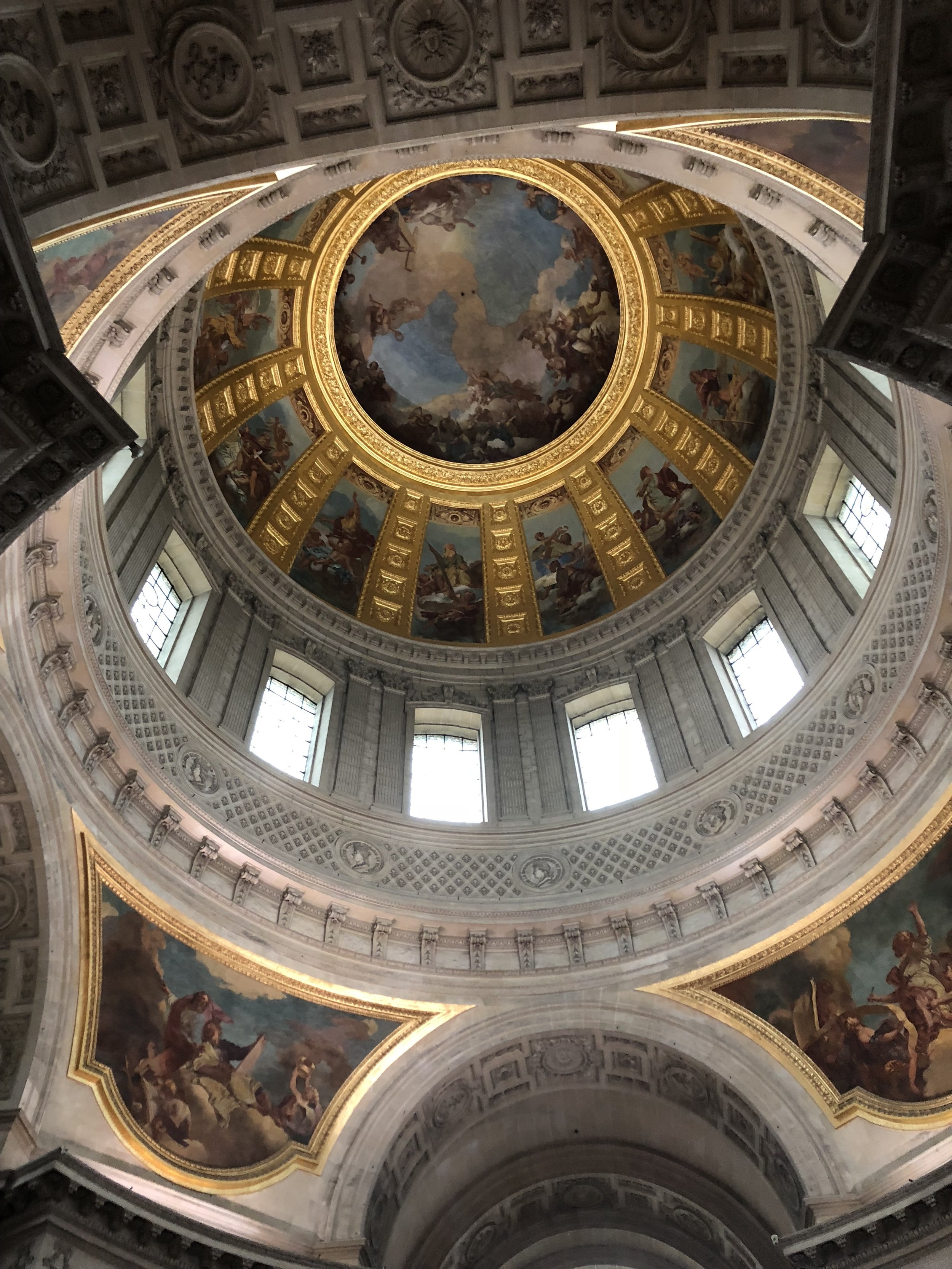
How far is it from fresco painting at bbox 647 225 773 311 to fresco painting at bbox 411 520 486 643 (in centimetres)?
744

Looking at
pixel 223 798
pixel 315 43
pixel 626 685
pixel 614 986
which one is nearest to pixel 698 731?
pixel 626 685

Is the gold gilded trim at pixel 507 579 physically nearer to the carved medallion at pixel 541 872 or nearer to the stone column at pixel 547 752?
the stone column at pixel 547 752

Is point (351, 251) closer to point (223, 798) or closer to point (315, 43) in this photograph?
point (223, 798)

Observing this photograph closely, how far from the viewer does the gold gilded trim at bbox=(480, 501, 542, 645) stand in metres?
24.2

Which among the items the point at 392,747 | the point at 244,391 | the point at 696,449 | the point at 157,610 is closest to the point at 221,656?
the point at 157,610

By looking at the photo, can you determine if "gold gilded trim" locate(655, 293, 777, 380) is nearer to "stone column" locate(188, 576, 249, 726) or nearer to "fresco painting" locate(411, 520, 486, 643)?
"fresco painting" locate(411, 520, 486, 643)

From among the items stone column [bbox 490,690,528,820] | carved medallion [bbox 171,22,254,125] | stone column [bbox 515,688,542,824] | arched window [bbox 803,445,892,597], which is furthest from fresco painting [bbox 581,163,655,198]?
carved medallion [bbox 171,22,254,125]

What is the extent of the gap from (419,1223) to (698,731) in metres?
9.10

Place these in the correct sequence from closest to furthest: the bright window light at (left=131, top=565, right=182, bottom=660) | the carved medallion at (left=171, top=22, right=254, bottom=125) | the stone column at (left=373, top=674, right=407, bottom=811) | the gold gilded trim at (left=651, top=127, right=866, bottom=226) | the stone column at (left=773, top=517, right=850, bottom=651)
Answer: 1. the carved medallion at (left=171, top=22, right=254, bottom=125)
2. the gold gilded trim at (left=651, top=127, right=866, bottom=226)
3. the stone column at (left=773, top=517, right=850, bottom=651)
4. the bright window light at (left=131, top=565, right=182, bottom=660)
5. the stone column at (left=373, top=674, right=407, bottom=811)

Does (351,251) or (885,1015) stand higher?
(351,251)

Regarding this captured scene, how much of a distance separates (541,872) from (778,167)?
11659 millimetres

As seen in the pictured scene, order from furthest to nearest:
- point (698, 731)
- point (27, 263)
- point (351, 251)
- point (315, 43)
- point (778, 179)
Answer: point (351, 251)
point (698, 731)
point (778, 179)
point (315, 43)
point (27, 263)

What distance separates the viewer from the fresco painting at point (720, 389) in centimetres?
2189

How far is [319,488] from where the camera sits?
80.6ft
